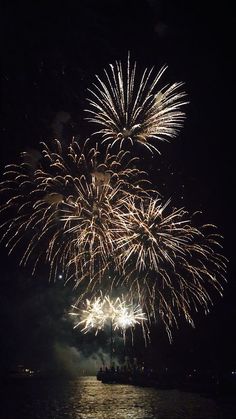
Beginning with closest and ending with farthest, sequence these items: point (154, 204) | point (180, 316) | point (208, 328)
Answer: point (154, 204), point (208, 328), point (180, 316)

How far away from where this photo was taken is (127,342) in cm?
8075

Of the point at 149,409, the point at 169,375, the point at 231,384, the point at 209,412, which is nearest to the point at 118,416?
the point at 149,409

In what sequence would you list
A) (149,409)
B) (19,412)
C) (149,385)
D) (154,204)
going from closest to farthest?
(154,204) → (149,409) → (19,412) → (149,385)

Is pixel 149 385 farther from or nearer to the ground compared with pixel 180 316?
nearer to the ground

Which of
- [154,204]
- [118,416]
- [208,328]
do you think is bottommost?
[118,416]

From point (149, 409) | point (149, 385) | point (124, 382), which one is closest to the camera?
point (149, 409)

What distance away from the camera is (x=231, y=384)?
47.0 metres

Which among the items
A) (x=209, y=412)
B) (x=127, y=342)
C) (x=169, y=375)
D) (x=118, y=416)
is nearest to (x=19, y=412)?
(x=118, y=416)

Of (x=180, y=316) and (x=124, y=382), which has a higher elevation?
(x=180, y=316)

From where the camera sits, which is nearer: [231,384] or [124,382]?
[231,384]

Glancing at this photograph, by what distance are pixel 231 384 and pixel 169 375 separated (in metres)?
17.3

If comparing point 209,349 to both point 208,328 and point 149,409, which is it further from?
point 149,409

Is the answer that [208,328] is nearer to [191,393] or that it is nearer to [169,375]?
[191,393]

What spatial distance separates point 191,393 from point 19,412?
19.4 meters
